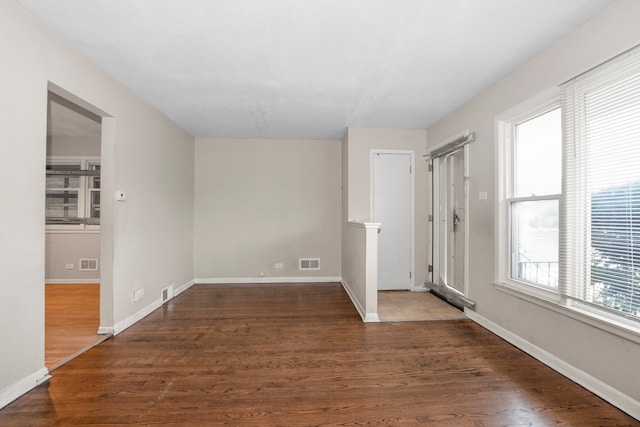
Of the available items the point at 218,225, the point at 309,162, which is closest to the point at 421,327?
the point at 309,162

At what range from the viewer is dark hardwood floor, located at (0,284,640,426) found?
1.75 meters

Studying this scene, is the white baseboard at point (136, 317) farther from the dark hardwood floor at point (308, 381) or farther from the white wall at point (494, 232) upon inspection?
the white wall at point (494, 232)

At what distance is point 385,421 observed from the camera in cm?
171

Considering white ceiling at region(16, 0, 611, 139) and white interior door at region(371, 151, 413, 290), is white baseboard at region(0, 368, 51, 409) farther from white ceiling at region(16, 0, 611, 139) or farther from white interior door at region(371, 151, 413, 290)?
white interior door at region(371, 151, 413, 290)

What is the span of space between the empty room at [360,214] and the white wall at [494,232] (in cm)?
2

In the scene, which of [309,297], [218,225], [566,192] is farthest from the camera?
[218,225]

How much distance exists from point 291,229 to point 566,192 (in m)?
3.95

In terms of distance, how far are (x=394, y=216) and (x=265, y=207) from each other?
2.30 m

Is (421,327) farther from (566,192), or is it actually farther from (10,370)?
(10,370)

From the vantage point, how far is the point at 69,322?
318cm

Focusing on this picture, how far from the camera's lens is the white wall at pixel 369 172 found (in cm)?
457

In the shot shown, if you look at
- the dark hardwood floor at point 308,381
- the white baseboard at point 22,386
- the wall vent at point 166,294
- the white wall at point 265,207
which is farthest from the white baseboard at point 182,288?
the white baseboard at point 22,386

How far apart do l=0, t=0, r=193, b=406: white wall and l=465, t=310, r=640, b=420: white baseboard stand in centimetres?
385

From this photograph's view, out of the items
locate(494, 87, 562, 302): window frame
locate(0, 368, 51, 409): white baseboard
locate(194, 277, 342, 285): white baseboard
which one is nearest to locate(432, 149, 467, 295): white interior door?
locate(494, 87, 562, 302): window frame
